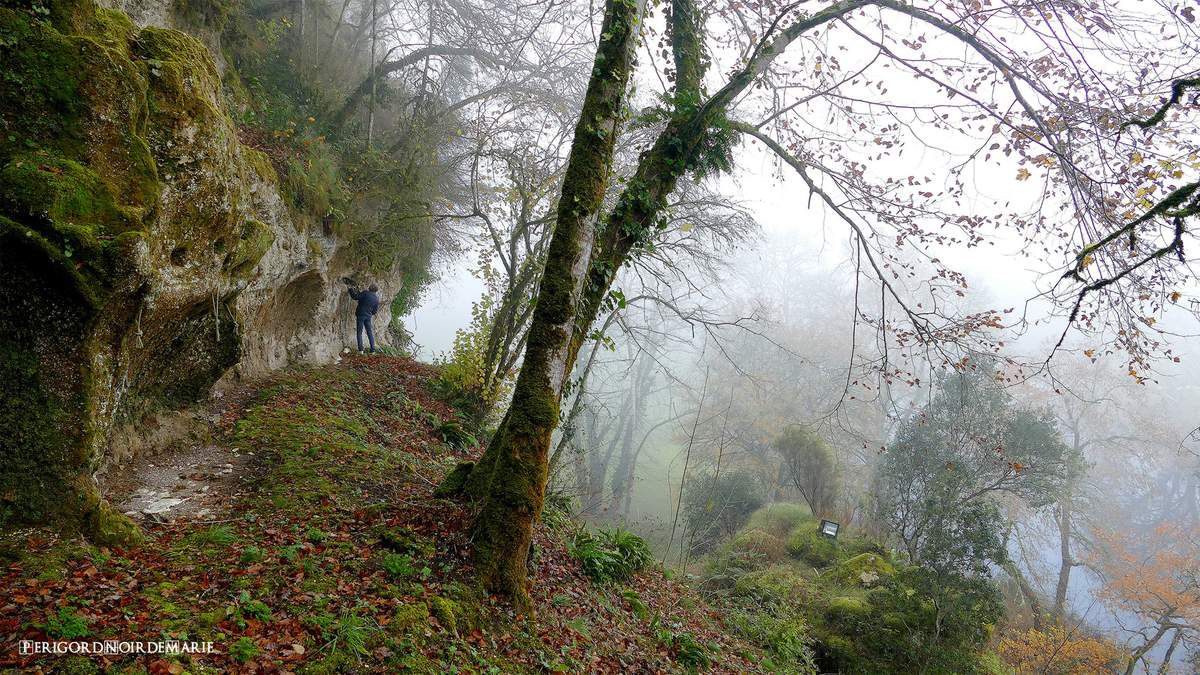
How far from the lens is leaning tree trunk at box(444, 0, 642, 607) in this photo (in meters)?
4.20

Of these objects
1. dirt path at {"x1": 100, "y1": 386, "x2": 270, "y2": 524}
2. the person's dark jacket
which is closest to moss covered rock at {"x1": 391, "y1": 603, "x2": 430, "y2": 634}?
dirt path at {"x1": 100, "y1": 386, "x2": 270, "y2": 524}

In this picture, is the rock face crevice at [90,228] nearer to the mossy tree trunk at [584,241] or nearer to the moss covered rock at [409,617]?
the moss covered rock at [409,617]

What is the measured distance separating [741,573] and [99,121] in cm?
1403

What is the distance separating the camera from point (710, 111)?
5.43 meters

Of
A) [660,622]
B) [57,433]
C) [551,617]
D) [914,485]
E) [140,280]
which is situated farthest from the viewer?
[914,485]

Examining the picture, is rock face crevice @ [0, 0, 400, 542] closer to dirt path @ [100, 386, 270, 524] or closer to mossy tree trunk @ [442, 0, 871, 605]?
dirt path @ [100, 386, 270, 524]

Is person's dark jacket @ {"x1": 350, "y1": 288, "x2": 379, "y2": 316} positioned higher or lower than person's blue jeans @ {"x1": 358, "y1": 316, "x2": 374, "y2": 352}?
higher

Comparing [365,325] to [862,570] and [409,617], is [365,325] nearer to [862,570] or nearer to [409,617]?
[409,617]

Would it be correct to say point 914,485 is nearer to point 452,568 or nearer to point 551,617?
point 551,617

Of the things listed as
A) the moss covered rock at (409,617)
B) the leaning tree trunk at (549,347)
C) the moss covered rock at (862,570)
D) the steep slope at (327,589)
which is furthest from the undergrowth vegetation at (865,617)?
the moss covered rock at (409,617)

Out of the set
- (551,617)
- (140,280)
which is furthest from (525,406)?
(140,280)

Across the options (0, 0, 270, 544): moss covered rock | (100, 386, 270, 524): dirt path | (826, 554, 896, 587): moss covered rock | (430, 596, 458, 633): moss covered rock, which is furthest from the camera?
(826, 554, 896, 587): moss covered rock

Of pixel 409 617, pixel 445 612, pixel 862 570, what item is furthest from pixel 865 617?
pixel 409 617

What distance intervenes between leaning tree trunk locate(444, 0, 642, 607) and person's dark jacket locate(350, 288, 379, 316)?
8.24 m
